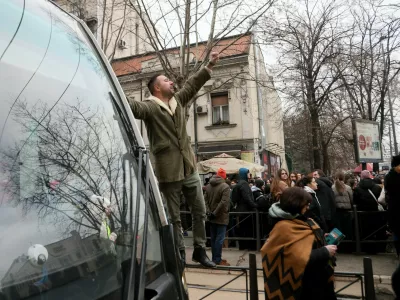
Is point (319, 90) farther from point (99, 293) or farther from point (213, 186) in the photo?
point (99, 293)

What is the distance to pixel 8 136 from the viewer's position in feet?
4.15

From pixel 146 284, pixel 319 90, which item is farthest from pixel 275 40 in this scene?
pixel 146 284

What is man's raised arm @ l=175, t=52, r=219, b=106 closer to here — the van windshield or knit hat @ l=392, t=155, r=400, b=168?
the van windshield

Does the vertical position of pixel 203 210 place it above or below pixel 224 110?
below

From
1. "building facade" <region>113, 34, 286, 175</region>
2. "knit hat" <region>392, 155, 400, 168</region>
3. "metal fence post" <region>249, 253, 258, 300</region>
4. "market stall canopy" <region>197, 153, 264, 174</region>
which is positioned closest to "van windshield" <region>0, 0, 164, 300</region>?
"metal fence post" <region>249, 253, 258, 300</region>

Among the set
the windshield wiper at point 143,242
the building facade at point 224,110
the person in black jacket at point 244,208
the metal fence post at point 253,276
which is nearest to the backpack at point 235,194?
the person in black jacket at point 244,208

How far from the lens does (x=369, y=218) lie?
7746mm

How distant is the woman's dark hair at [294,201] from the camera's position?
10.6 feet

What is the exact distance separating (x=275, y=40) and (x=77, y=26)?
1190 cm

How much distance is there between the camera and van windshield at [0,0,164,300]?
118 centimetres

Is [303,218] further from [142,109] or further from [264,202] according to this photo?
[264,202]

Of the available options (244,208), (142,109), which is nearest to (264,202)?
(244,208)

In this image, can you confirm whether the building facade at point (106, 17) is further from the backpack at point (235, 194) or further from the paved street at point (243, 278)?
the paved street at point (243, 278)

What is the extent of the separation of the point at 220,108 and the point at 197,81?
17.6 meters
